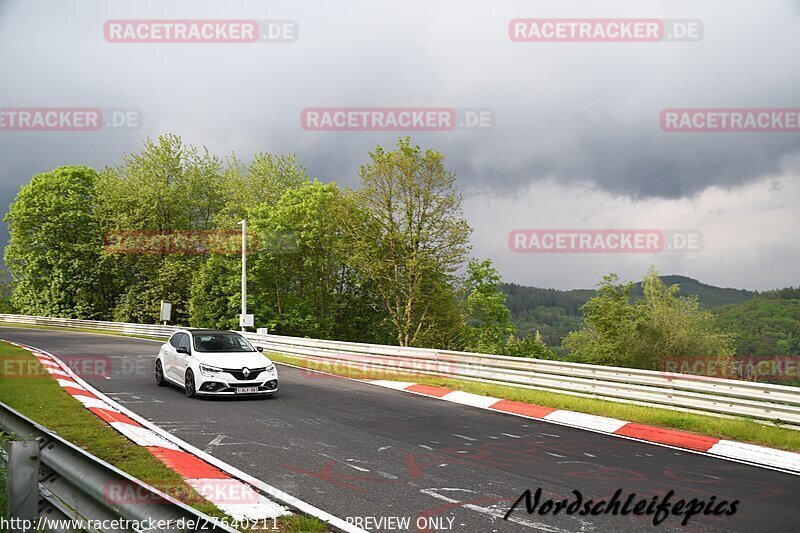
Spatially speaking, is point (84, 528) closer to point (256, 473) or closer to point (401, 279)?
point (256, 473)

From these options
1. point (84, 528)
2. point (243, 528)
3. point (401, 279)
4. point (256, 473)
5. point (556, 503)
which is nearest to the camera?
point (84, 528)

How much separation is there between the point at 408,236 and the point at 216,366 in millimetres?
24829

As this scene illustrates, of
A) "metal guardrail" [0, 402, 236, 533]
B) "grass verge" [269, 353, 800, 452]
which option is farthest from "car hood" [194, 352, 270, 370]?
"metal guardrail" [0, 402, 236, 533]

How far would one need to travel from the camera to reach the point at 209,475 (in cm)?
711

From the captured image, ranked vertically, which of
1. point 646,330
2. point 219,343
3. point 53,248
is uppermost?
point 53,248

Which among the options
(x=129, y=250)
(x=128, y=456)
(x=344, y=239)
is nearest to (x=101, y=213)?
(x=129, y=250)

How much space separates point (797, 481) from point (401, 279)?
31.6 meters

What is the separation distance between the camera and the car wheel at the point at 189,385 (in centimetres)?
1312

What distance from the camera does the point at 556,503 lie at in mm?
6449

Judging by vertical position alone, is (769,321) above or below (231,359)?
below

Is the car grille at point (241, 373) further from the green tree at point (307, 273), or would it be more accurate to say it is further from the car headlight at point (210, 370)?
the green tree at point (307, 273)

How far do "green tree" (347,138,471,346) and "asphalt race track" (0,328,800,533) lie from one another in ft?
77.1

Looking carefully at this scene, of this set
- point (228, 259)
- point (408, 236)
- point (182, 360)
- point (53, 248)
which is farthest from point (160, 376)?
point (53, 248)

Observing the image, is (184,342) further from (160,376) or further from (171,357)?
(160,376)
